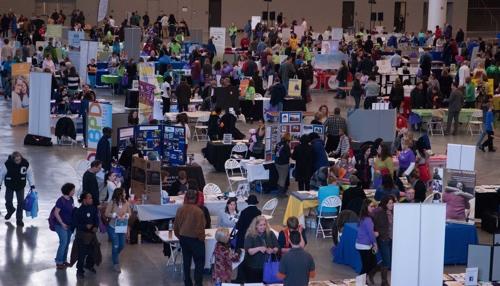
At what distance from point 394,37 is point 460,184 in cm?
2874

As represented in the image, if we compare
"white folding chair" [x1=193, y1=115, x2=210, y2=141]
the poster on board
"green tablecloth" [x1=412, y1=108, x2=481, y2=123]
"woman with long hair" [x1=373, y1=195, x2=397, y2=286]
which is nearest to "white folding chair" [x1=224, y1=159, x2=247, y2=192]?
the poster on board

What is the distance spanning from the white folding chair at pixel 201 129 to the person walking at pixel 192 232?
1100cm

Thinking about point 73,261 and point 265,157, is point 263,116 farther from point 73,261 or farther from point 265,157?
point 73,261

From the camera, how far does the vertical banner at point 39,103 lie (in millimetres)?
23000

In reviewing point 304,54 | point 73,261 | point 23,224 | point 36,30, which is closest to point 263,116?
point 304,54

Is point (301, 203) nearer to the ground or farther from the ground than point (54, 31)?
nearer to the ground

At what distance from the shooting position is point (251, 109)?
27.2 metres

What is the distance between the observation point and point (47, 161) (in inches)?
853

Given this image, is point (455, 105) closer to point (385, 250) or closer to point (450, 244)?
point (450, 244)

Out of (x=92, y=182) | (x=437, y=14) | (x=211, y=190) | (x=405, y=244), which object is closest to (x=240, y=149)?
(x=211, y=190)

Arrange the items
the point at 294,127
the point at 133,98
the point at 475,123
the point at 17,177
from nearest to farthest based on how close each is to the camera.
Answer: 1. the point at 17,177
2. the point at 294,127
3. the point at 475,123
4. the point at 133,98

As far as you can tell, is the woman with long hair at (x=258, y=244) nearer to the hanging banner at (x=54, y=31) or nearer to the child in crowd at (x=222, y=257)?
the child in crowd at (x=222, y=257)

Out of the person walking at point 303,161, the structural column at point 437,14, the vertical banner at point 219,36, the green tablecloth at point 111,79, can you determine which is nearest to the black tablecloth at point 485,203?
the person walking at point 303,161

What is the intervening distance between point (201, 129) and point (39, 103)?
4092 millimetres
